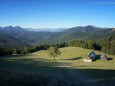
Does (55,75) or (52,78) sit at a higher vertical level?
(52,78)

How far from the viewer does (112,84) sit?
140 feet

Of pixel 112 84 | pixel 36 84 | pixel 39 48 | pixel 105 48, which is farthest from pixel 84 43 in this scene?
pixel 36 84

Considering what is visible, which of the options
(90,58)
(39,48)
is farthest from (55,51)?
(39,48)

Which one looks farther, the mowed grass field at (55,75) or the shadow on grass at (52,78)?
the mowed grass field at (55,75)

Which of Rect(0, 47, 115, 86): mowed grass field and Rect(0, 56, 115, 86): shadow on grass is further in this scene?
Rect(0, 47, 115, 86): mowed grass field

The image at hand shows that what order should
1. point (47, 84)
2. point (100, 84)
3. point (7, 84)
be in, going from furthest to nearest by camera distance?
point (100, 84) → point (47, 84) → point (7, 84)

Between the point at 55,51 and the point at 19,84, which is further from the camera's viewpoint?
the point at 55,51

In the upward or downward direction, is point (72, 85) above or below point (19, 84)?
below

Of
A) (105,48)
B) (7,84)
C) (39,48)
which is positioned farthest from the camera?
(39,48)

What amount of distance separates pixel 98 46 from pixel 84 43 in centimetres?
1168

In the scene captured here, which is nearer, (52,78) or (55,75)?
(52,78)

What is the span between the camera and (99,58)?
102 metres

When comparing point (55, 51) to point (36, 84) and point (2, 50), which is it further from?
point (36, 84)

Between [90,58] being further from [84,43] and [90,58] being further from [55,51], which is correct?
[84,43]
